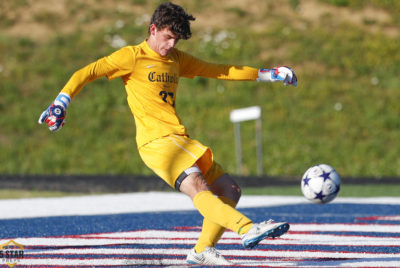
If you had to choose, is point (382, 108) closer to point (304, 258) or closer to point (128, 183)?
point (128, 183)

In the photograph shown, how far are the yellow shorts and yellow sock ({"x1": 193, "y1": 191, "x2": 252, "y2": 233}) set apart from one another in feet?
0.89

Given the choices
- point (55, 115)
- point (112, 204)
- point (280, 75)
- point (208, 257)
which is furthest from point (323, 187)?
point (112, 204)

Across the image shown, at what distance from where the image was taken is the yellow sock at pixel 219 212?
5.11m

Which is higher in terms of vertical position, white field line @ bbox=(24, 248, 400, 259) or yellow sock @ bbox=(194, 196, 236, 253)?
yellow sock @ bbox=(194, 196, 236, 253)

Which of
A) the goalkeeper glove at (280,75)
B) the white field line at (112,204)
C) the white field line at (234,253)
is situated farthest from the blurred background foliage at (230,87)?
the goalkeeper glove at (280,75)

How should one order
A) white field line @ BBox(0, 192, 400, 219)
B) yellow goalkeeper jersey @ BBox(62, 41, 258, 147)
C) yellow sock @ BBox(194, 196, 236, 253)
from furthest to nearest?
white field line @ BBox(0, 192, 400, 219)
yellow goalkeeper jersey @ BBox(62, 41, 258, 147)
yellow sock @ BBox(194, 196, 236, 253)

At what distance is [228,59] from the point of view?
28391 mm

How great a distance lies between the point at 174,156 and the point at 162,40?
0.88 meters

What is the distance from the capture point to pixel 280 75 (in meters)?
6.17

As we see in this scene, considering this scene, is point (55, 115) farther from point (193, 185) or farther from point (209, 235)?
point (209, 235)

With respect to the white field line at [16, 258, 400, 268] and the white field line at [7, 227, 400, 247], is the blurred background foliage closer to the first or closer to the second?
the white field line at [7, 227, 400, 247]

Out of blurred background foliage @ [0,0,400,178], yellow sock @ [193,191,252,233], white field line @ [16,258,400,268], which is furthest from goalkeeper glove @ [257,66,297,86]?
blurred background foliage @ [0,0,400,178]

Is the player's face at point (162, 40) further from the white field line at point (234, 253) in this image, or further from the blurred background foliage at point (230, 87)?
the blurred background foliage at point (230, 87)

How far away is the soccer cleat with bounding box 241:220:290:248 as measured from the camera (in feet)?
16.0
